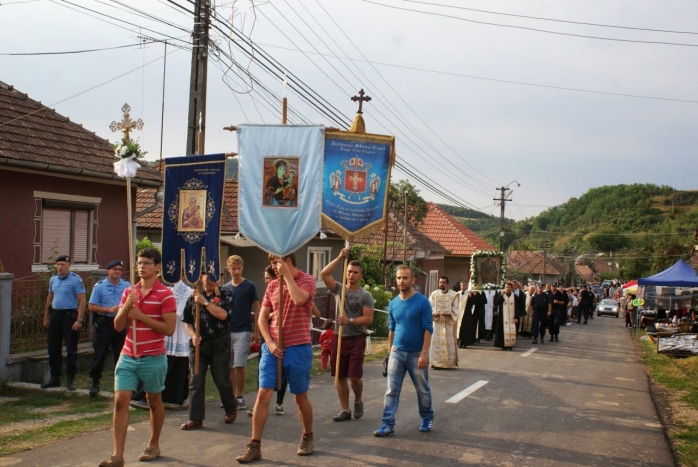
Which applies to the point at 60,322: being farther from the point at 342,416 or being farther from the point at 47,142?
the point at 47,142

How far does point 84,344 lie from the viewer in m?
12.2

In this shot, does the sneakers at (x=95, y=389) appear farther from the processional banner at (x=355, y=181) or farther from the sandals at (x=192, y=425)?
the processional banner at (x=355, y=181)

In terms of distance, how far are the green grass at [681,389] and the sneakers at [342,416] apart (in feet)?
11.5

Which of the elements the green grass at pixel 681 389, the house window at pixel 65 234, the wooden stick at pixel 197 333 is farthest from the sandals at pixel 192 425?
the house window at pixel 65 234

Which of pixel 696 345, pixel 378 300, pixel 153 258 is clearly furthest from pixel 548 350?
pixel 153 258

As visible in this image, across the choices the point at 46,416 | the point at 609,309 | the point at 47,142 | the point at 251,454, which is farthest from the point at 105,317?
the point at 609,309

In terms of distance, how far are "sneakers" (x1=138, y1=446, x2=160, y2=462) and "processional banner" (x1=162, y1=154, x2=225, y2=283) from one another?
179 centimetres

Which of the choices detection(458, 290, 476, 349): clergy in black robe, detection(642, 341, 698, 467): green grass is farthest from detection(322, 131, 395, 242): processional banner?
detection(458, 290, 476, 349): clergy in black robe

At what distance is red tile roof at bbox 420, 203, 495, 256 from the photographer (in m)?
40.6

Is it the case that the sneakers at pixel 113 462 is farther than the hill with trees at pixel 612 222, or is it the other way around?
the hill with trees at pixel 612 222

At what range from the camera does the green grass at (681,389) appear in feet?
25.4

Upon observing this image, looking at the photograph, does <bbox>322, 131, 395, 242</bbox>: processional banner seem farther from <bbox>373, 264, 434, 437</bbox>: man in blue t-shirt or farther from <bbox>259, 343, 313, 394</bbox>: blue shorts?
<bbox>259, 343, 313, 394</bbox>: blue shorts

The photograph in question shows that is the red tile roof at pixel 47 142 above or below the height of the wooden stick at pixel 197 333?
above

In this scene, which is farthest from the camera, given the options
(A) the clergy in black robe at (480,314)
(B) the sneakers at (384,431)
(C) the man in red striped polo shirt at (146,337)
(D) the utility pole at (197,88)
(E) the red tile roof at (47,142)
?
(A) the clergy in black robe at (480,314)
